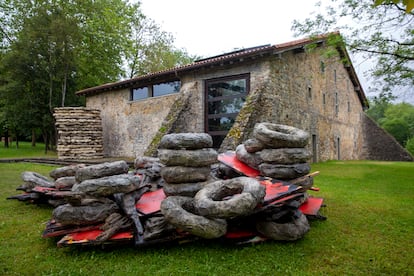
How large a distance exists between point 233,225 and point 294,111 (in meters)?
9.66

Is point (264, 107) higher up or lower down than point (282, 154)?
higher up

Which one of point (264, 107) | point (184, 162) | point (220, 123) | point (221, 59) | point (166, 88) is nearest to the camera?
point (184, 162)

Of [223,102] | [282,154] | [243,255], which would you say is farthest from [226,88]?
[243,255]

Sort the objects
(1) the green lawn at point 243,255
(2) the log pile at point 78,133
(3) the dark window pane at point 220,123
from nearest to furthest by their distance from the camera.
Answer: (1) the green lawn at point 243,255 → (3) the dark window pane at point 220,123 → (2) the log pile at point 78,133

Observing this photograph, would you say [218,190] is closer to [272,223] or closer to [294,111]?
[272,223]

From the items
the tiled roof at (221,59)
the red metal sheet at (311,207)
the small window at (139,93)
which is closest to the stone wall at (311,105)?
the tiled roof at (221,59)

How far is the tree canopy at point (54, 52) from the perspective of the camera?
59.5 feet

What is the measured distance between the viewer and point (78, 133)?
15805 mm

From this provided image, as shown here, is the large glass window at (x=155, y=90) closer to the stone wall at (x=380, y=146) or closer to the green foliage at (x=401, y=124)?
the stone wall at (x=380, y=146)

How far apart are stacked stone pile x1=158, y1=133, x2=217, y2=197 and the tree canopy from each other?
17701mm

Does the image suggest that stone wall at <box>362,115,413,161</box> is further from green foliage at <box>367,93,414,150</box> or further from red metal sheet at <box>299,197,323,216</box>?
green foliage at <box>367,93,414,150</box>

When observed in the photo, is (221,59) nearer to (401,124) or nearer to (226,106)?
(226,106)

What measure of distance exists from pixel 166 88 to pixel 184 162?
1074 cm

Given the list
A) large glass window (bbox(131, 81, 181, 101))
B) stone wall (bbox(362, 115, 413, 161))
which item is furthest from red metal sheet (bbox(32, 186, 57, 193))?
stone wall (bbox(362, 115, 413, 161))
